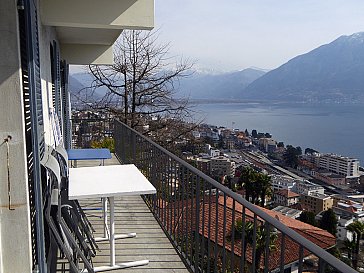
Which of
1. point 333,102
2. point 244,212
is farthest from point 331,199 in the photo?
point 333,102

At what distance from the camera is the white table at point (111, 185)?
111 inches

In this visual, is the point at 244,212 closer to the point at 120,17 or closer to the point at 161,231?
the point at 161,231

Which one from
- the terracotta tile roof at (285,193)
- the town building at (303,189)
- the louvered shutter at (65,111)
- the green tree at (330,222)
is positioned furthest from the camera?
the town building at (303,189)

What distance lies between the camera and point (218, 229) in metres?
2.79

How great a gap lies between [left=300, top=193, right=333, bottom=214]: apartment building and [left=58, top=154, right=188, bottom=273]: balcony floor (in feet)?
73.6

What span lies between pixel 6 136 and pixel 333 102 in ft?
431

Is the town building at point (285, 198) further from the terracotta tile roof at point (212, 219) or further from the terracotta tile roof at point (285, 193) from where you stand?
the terracotta tile roof at point (212, 219)

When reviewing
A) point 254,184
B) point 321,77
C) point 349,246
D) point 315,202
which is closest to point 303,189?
point 315,202

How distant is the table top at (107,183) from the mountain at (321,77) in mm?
124986

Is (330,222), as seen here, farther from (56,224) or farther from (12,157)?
(12,157)

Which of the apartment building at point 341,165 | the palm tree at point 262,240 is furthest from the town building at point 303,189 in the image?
the palm tree at point 262,240

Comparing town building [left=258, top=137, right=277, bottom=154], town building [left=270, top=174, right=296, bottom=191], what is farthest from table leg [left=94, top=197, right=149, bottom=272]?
town building [left=258, top=137, right=277, bottom=154]

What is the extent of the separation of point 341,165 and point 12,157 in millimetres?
40558

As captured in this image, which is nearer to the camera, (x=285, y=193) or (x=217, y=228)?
(x=217, y=228)
